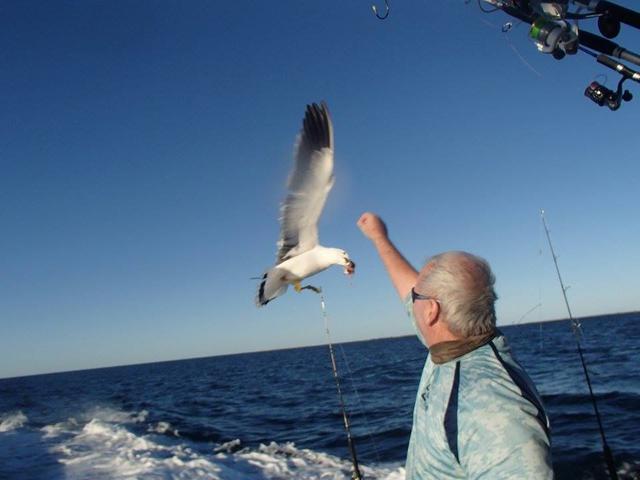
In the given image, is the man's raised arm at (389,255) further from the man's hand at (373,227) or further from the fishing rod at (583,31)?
the fishing rod at (583,31)

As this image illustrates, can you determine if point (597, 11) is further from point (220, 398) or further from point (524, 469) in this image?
point (220, 398)

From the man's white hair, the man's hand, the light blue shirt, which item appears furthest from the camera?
the man's hand

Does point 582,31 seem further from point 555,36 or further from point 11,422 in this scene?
point 11,422

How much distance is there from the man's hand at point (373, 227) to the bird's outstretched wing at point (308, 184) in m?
1.92

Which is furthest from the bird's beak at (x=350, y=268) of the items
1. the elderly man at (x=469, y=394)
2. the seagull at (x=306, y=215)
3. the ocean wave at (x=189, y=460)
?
the ocean wave at (x=189, y=460)

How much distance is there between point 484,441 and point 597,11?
4.00m

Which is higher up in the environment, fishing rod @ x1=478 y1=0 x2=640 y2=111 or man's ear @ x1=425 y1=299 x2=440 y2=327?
fishing rod @ x1=478 y1=0 x2=640 y2=111

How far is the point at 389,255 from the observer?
116 inches

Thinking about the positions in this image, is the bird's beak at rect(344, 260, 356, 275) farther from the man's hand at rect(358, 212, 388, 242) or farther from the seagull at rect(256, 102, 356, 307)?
Answer: the man's hand at rect(358, 212, 388, 242)

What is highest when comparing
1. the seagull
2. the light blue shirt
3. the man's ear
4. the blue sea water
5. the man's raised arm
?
the seagull

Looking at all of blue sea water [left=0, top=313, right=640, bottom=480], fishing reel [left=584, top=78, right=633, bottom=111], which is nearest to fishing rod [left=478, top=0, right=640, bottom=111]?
fishing reel [left=584, top=78, right=633, bottom=111]

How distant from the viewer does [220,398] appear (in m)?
23.5

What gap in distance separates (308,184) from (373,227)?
212 centimetres

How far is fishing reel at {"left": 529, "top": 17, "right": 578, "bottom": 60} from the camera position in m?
4.41
